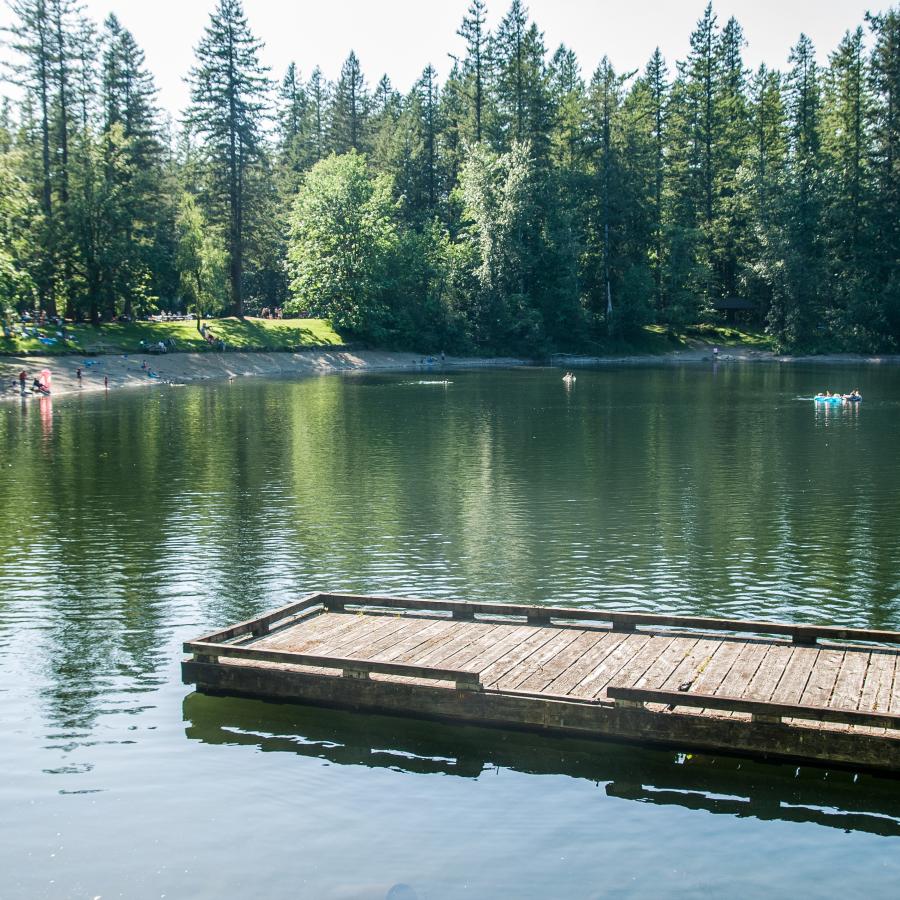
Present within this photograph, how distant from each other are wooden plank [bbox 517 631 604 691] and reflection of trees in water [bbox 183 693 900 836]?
2.48ft

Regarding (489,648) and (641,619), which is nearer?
(489,648)

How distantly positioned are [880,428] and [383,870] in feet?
166

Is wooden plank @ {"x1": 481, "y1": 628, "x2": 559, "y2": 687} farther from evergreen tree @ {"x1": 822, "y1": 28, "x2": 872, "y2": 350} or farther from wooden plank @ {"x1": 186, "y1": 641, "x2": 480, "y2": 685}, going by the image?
evergreen tree @ {"x1": 822, "y1": 28, "x2": 872, "y2": 350}

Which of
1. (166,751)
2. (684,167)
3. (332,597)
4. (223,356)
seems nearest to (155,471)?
(332,597)

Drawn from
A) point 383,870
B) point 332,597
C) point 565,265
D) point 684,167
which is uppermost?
point 684,167

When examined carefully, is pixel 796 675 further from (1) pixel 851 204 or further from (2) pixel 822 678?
(1) pixel 851 204

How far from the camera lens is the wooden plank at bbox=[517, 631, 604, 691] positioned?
50.8 feet

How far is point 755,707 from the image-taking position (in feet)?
45.3

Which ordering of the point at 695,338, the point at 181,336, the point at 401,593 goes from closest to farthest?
the point at 401,593 < the point at 181,336 < the point at 695,338

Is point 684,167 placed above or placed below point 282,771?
above

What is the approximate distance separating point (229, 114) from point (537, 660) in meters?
105

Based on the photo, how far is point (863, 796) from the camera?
44.2 ft

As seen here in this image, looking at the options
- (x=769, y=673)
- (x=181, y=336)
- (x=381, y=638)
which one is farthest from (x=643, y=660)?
(x=181, y=336)

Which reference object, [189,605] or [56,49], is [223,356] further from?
[189,605]
